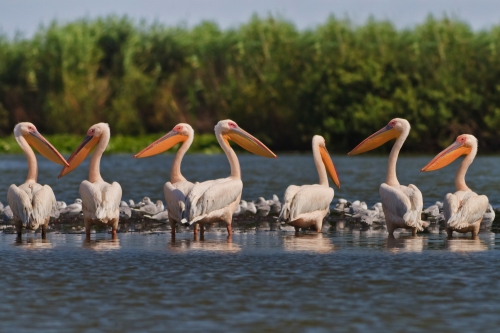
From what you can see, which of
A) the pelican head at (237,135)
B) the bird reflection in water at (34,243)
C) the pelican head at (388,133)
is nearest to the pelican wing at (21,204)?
the bird reflection in water at (34,243)

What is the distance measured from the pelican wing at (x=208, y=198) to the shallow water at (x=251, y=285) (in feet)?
1.11

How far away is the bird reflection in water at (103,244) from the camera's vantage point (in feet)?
34.0

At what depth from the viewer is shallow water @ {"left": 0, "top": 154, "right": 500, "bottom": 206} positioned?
63.8 ft

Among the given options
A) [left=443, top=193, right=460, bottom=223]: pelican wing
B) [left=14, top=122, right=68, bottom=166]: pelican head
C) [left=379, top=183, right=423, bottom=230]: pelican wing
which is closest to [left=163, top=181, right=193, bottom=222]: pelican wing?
[left=14, top=122, right=68, bottom=166]: pelican head

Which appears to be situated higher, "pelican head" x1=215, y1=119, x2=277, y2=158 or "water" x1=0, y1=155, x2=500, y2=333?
"pelican head" x1=215, y1=119, x2=277, y2=158

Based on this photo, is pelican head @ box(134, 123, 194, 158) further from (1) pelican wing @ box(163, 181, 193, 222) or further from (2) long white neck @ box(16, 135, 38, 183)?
(1) pelican wing @ box(163, 181, 193, 222)

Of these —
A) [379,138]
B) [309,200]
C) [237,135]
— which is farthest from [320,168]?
[309,200]

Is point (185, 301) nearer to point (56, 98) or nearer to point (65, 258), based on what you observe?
point (65, 258)

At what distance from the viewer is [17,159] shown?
37.5 meters

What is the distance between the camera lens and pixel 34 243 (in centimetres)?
1086

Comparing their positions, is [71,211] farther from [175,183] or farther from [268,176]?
[268,176]

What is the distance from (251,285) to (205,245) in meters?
2.91

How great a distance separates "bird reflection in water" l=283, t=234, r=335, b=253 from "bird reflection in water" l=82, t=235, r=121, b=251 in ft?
5.55

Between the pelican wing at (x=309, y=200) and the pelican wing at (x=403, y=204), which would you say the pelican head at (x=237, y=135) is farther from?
the pelican wing at (x=403, y=204)
